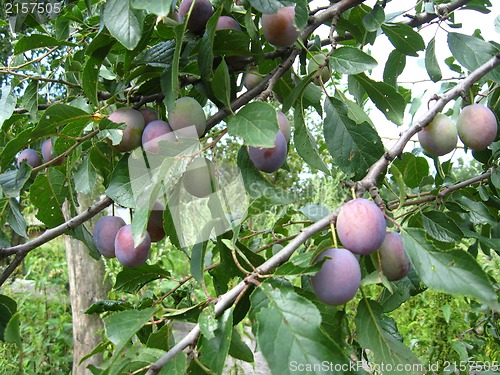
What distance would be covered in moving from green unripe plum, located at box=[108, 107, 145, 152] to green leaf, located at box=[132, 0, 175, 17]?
0.69ft

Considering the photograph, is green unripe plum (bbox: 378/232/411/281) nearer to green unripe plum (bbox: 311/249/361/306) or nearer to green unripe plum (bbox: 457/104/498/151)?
green unripe plum (bbox: 311/249/361/306)

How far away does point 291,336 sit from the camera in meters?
0.49

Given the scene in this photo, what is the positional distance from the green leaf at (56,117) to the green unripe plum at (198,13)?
0.20 metres

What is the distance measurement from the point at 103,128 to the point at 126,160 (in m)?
0.06

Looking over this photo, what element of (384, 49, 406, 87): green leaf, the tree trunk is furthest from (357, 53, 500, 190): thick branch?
the tree trunk

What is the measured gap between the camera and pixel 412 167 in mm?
1158

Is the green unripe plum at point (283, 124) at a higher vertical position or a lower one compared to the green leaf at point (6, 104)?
lower

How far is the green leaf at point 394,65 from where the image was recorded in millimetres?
1084

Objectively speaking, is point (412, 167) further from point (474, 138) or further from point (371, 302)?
point (371, 302)

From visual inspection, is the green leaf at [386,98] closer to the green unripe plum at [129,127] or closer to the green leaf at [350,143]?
the green leaf at [350,143]

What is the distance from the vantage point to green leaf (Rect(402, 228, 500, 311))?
48 centimetres

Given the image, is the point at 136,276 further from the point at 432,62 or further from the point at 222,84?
the point at 432,62

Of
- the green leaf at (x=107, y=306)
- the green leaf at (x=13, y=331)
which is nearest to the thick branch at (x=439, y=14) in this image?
the green leaf at (x=107, y=306)

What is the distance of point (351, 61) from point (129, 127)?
0.34m
